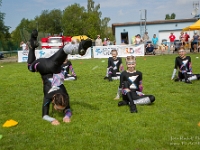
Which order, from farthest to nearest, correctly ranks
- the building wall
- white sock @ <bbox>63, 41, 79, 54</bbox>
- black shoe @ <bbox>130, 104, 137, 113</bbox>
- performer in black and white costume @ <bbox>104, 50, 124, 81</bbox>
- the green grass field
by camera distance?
1. the building wall
2. performer in black and white costume @ <bbox>104, 50, 124, 81</bbox>
3. black shoe @ <bbox>130, 104, 137, 113</bbox>
4. white sock @ <bbox>63, 41, 79, 54</bbox>
5. the green grass field

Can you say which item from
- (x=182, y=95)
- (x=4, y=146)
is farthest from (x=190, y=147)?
(x=182, y=95)

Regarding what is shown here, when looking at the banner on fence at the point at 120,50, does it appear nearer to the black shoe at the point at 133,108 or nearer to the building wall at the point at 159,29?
the black shoe at the point at 133,108

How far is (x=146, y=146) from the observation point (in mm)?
4504

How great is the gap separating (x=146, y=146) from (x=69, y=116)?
237 centimetres

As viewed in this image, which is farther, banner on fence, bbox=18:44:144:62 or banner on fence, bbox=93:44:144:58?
banner on fence, bbox=93:44:144:58

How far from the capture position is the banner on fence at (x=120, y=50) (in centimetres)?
2592

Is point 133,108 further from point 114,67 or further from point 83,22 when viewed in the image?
point 83,22

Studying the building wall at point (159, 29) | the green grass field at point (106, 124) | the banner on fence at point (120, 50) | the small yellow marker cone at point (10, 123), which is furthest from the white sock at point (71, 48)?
the building wall at point (159, 29)

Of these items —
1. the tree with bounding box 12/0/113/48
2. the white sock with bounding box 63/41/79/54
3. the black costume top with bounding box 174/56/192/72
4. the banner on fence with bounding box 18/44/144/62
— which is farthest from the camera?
the tree with bounding box 12/0/113/48

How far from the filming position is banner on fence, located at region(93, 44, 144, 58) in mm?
25922

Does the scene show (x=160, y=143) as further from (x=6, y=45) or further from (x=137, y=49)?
(x=6, y=45)

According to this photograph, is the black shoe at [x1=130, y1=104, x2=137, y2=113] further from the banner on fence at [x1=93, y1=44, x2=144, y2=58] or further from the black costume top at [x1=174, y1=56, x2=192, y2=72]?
the banner on fence at [x1=93, y1=44, x2=144, y2=58]

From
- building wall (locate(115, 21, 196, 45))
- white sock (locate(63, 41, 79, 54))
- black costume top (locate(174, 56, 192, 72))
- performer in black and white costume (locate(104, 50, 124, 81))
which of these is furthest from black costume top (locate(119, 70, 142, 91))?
building wall (locate(115, 21, 196, 45))

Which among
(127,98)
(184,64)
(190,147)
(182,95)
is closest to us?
(190,147)
